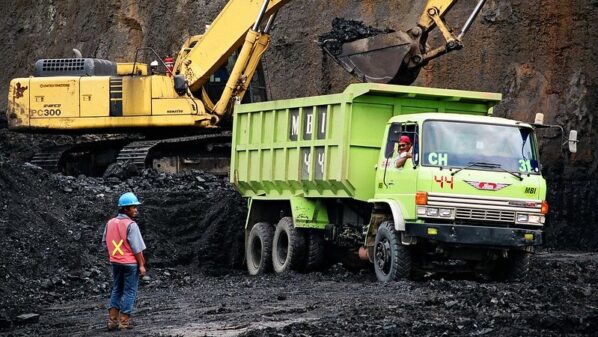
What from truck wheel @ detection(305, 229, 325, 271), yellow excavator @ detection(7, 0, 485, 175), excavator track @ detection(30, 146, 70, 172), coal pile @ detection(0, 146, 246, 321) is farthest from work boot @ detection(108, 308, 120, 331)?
excavator track @ detection(30, 146, 70, 172)

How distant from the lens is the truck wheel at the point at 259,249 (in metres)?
19.6

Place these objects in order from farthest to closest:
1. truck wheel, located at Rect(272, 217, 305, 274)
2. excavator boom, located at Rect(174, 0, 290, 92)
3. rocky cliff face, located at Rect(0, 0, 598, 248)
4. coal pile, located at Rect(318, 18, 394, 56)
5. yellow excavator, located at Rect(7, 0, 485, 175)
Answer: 1. yellow excavator, located at Rect(7, 0, 485, 175)
2. excavator boom, located at Rect(174, 0, 290, 92)
3. rocky cliff face, located at Rect(0, 0, 598, 248)
4. coal pile, located at Rect(318, 18, 394, 56)
5. truck wheel, located at Rect(272, 217, 305, 274)

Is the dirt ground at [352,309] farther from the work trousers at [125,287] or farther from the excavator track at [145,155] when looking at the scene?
the excavator track at [145,155]

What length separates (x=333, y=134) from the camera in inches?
695

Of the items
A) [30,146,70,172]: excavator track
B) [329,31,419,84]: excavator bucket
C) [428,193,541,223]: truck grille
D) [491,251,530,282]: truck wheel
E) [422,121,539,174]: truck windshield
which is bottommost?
[491,251,530,282]: truck wheel

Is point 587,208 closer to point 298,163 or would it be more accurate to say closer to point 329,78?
point 298,163

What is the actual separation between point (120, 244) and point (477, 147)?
16.8 ft

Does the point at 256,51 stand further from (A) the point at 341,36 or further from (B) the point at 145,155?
(B) the point at 145,155

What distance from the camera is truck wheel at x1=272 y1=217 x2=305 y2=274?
18.7 metres

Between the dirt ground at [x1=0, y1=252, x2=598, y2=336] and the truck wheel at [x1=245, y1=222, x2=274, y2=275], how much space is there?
1467mm

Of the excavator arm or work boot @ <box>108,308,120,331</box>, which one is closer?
Answer: work boot @ <box>108,308,120,331</box>

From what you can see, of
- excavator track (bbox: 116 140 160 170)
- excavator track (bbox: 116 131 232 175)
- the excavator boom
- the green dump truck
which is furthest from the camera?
excavator track (bbox: 116 131 232 175)

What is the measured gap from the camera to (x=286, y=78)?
29.5m

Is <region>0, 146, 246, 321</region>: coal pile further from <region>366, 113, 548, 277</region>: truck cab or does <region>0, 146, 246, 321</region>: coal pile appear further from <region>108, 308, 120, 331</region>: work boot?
<region>366, 113, 548, 277</region>: truck cab
